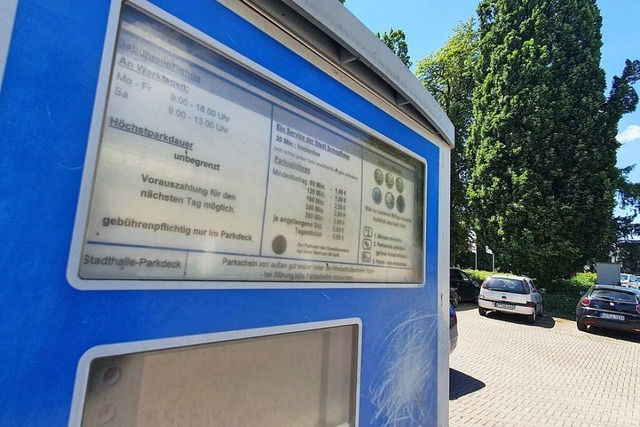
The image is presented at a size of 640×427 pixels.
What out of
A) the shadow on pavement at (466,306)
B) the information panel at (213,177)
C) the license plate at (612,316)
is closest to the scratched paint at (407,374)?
the information panel at (213,177)

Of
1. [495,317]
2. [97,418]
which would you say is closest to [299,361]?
[97,418]

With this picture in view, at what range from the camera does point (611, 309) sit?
11.2m

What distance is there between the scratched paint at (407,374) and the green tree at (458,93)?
19595 mm

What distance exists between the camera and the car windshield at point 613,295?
1105cm

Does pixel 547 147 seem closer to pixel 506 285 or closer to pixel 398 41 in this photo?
pixel 506 285

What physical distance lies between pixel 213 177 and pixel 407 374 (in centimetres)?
140

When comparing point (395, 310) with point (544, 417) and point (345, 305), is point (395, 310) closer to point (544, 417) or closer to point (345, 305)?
point (345, 305)

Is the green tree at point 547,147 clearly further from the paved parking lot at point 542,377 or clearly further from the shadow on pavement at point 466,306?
the paved parking lot at point 542,377

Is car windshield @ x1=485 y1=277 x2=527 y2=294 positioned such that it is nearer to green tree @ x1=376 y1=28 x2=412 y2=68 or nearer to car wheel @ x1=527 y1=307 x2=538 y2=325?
car wheel @ x1=527 y1=307 x2=538 y2=325

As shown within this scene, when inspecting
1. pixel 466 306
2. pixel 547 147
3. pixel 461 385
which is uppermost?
pixel 547 147

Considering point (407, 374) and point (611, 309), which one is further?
point (611, 309)

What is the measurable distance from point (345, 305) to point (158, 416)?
0.78 metres

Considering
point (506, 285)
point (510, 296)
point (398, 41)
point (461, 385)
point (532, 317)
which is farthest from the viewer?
point (398, 41)

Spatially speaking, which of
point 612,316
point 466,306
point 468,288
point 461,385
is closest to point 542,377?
point 461,385
